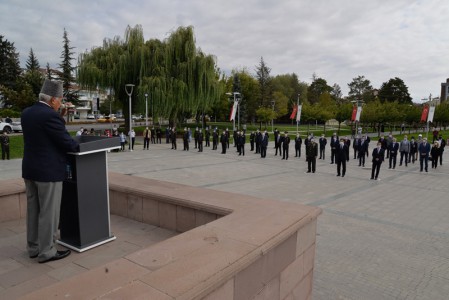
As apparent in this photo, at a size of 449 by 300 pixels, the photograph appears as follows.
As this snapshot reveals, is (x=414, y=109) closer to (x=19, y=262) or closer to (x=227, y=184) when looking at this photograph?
(x=227, y=184)

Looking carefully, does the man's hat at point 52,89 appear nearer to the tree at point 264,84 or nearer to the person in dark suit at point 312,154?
the person in dark suit at point 312,154

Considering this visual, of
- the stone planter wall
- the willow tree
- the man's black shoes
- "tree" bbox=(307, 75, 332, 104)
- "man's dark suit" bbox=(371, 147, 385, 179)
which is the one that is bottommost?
"man's dark suit" bbox=(371, 147, 385, 179)

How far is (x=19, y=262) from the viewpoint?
3.35 m

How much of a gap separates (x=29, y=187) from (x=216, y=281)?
224cm

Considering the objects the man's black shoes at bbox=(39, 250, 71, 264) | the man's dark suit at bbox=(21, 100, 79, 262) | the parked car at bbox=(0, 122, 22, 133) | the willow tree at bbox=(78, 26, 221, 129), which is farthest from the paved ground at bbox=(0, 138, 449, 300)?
the parked car at bbox=(0, 122, 22, 133)

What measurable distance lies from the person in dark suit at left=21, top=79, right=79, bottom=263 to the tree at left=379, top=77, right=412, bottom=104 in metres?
96.3

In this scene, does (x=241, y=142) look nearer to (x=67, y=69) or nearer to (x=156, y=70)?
(x=156, y=70)

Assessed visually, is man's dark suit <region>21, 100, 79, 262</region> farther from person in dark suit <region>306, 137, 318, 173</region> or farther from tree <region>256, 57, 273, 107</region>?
tree <region>256, 57, 273, 107</region>

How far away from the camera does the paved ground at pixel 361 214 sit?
16.6 feet

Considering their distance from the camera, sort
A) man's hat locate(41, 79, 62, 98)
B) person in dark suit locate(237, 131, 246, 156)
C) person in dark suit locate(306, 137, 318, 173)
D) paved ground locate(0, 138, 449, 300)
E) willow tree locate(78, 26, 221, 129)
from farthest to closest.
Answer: willow tree locate(78, 26, 221, 129), person in dark suit locate(237, 131, 246, 156), person in dark suit locate(306, 137, 318, 173), paved ground locate(0, 138, 449, 300), man's hat locate(41, 79, 62, 98)

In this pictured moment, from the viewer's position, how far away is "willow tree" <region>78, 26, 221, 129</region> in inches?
1172

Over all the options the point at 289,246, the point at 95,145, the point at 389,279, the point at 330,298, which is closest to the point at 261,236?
the point at 289,246

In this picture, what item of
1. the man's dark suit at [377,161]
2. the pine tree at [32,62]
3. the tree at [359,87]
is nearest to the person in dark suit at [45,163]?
the man's dark suit at [377,161]

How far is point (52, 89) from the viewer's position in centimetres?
330
